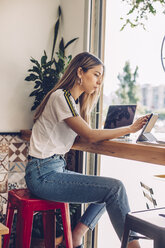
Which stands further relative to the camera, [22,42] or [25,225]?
[22,42]

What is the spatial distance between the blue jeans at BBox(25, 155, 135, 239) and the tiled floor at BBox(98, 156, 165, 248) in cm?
57

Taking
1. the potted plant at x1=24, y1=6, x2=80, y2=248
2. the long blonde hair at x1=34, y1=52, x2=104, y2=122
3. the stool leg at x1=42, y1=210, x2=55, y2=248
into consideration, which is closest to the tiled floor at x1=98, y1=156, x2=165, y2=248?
the potted plant at x1=24, y1=6, x2=80, y2=248

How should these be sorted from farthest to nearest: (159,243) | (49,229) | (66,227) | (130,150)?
(49,229), (66,227), (130,150), (159,243)

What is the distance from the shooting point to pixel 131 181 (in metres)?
2.77

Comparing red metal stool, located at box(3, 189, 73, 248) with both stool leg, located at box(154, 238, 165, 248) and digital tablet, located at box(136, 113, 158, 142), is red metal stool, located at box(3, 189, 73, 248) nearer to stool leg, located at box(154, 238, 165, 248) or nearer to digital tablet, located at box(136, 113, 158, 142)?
digital tablet, located at box(136, 113, 158, 142)

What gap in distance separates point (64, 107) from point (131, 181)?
931mm

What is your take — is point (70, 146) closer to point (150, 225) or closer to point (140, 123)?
point (140, 123)

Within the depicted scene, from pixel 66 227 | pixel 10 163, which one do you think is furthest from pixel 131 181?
pixel 10 163

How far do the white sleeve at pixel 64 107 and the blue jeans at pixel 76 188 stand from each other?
0.27m

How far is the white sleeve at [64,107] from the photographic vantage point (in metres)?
2.15

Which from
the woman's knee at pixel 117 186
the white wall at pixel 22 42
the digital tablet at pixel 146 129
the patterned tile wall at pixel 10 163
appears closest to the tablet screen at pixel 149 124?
the digital tablet at pixel 146 129

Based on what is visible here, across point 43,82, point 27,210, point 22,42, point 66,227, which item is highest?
point 22,42

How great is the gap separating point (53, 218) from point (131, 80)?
3.76 feet

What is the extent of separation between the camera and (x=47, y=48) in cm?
340
